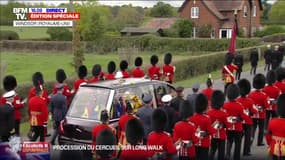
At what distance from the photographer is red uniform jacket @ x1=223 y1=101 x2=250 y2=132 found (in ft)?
33.1

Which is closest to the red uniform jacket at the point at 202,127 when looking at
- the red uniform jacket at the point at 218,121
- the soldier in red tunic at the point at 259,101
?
the red uniform jacket at the point at 218,121

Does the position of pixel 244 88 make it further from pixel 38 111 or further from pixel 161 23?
pixel 161 23

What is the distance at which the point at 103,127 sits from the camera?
27.6ft

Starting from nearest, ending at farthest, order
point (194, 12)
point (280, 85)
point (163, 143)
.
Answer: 1. point (163, 143)
2. point (280, 85)
3. point (194, 12)

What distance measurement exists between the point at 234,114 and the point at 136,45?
39.7 metres

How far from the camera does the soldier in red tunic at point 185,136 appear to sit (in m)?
8.48

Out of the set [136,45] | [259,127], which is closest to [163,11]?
[136,45]

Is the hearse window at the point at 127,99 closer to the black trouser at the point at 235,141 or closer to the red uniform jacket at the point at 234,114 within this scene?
the red uniform jacket at the point at 234,114

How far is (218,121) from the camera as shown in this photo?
9625mm

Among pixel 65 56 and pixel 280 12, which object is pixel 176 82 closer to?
pixel 65 56

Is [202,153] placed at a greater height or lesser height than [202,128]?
lesser

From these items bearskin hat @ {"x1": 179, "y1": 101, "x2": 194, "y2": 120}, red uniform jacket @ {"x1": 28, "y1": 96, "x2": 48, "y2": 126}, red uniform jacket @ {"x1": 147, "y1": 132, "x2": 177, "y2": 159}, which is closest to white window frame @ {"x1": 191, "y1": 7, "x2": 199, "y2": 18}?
red uniform jacket @ {"x1": 28, "y1": 96, "x2": 48, "y2": 126}

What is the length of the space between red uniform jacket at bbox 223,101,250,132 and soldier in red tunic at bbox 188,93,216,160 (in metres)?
0.91

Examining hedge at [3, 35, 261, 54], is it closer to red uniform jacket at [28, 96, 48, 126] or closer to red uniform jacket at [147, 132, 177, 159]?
red uniform jacket at [28, 96, 48, 126]
